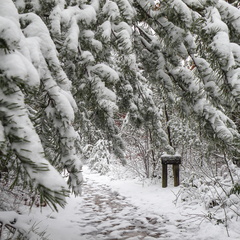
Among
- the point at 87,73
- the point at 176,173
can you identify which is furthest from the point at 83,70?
the point at 176,173

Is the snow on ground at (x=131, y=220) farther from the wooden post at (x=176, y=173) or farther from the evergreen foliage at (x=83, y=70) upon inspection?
the evergreen foliage at (x=83, y=70)

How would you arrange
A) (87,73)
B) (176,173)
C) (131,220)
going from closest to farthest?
1. (87,73)
2. (131,220)
3. (176,173)

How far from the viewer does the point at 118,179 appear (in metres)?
9.97

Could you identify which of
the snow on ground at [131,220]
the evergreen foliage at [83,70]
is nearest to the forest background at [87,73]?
the evergreen foliage at [83,70]

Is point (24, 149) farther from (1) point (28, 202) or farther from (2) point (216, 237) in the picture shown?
(1) point (28, 202)

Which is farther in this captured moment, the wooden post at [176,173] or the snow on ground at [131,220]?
the wooden post at [176,173]

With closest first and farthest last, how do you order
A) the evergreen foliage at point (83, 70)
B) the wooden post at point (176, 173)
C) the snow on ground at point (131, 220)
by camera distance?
the evergreen foliage at point (83, 70) < the snow on ground at point (131, 220) < the wooden post at point (176, 173)

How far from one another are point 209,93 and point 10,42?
143 centimetres

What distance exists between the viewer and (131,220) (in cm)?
480

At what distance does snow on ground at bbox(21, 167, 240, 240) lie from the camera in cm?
394

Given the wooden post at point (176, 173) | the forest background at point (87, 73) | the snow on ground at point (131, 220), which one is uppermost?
the forest background at point (87, 73)

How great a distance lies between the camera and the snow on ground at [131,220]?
3941mm

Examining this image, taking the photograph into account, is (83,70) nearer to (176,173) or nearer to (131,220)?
(131,220)

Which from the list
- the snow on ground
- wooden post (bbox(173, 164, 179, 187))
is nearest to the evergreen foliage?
the snow on ground
